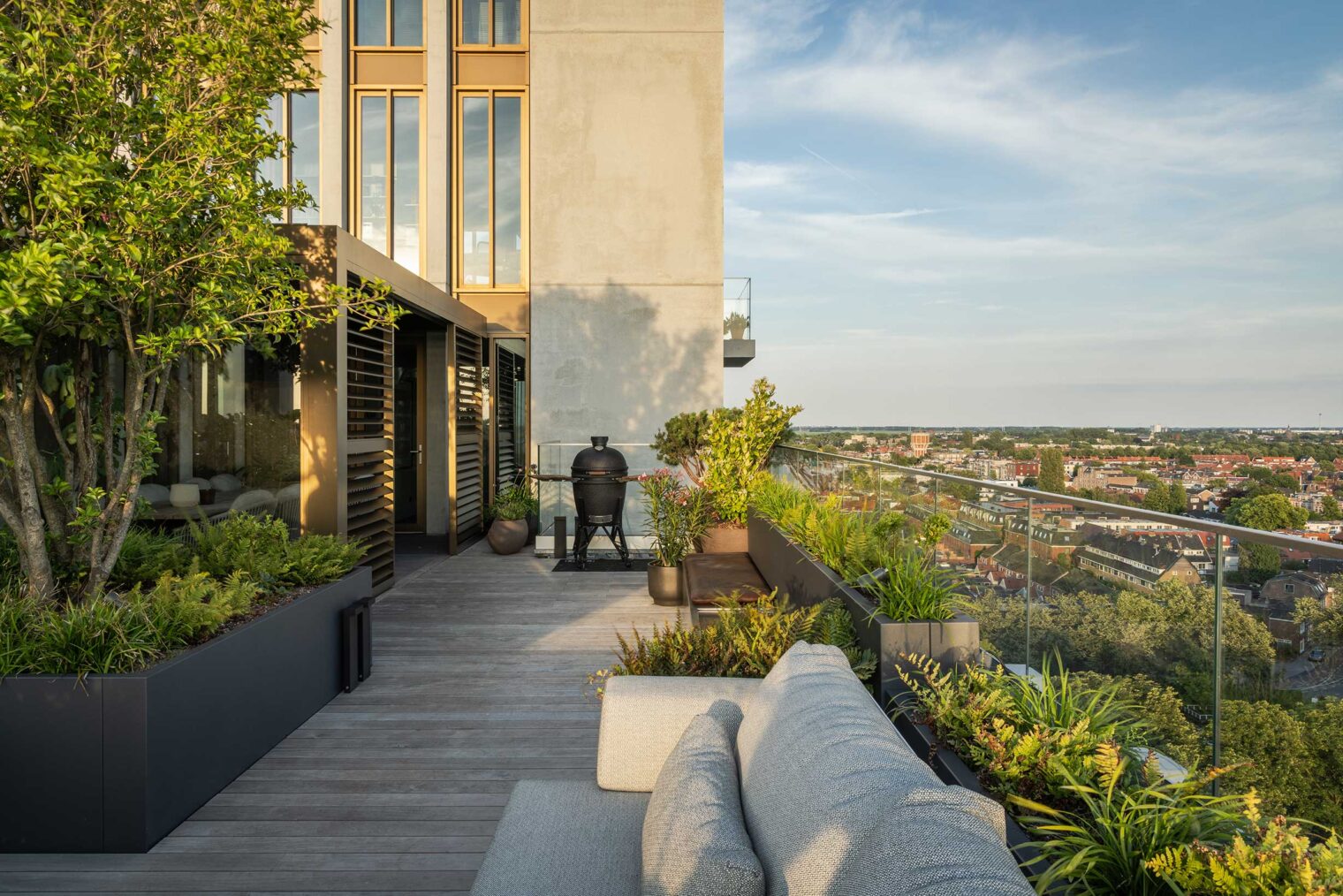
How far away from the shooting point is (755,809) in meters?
1.49

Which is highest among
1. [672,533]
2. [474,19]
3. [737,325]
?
[474,19]

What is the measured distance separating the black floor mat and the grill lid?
38.6 inches

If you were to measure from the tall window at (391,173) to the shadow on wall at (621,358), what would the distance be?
188 cm

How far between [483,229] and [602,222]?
5.17ft

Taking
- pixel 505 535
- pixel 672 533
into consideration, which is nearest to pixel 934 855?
pixel 672 533

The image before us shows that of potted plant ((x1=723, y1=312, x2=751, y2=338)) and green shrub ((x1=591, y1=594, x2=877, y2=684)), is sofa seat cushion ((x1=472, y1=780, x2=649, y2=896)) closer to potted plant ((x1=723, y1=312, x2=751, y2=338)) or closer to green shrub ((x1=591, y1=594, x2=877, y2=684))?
green shrub ((x1=591, y1=594, x2=877, y2=684))

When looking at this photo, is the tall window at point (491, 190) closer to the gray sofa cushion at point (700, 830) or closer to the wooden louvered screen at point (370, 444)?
the wooden louvered screen at point (370, 444)

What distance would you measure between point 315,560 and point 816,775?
139 inches

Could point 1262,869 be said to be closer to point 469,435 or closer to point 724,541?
point 724,541

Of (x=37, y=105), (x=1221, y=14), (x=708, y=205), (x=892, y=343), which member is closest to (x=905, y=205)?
(x=892, y=343)

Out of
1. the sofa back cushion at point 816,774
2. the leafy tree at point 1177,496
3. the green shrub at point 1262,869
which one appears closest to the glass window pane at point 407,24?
the leafy tree at point 1177,496

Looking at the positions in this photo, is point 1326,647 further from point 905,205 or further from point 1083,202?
point 1083,202

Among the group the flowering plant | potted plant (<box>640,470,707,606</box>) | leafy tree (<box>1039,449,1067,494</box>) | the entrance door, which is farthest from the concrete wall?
leafy tree (<box>1039,449,1067,494</box>)

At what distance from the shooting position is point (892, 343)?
20219 millimetres
